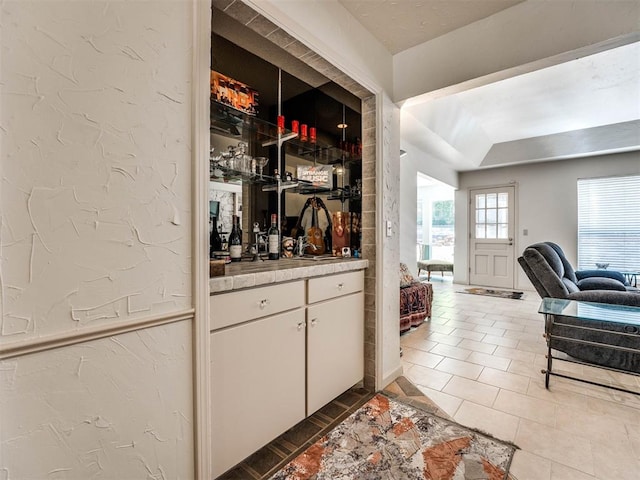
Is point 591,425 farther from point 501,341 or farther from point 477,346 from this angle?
point 501,341

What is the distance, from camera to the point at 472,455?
1.58m

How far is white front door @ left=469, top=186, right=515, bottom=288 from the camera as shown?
21.1 feet

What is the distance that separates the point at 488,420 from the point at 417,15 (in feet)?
8.31

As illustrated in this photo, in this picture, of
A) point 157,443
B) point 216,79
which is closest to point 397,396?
point 157,443

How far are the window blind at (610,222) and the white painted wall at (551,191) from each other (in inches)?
4.6

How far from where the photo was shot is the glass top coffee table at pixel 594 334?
2.24 m

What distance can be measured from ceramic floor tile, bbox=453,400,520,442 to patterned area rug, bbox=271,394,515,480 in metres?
0.08

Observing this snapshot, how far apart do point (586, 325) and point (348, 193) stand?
2.26 metres

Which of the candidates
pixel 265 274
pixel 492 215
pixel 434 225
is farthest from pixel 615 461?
pixel 434 225

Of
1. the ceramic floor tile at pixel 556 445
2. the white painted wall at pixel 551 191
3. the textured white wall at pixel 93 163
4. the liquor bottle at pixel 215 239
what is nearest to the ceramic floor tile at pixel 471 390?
the ceramic floor tile at pixel 556 445

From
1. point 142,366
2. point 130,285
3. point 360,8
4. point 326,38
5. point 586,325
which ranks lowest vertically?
point 586,325

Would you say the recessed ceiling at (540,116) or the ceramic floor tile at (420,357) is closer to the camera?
the ceramic floor tile at (420,357)

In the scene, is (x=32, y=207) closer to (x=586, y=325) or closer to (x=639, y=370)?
(x=586, y=325)

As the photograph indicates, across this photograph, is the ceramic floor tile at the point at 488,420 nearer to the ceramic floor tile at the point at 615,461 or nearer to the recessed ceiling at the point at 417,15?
the ceramic floor tile at the point at 615,461
